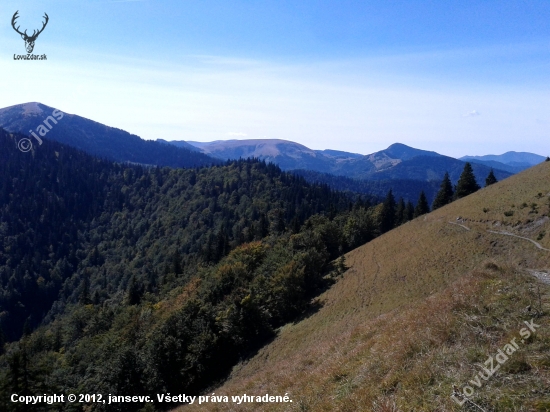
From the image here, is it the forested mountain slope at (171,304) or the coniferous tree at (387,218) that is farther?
the coniferous tree at (387,218)

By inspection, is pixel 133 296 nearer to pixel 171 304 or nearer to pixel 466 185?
pixel 171 304

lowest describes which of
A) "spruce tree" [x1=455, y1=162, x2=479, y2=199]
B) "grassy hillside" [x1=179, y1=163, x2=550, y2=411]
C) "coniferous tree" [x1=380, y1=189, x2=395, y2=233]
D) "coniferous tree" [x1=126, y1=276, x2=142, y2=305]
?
"coniferous tree" [x1=126, y1=276, x2=142, y2=305]

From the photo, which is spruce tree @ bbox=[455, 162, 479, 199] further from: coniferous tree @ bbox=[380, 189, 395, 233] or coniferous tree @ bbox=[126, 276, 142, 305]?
coniferous tree @ bbox=[126, 276, 142, 305]

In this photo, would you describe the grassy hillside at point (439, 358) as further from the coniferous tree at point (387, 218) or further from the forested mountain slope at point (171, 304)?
the coniferous tree at point (387, 218)

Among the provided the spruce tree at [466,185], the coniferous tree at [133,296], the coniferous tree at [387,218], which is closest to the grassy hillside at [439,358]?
the spruce tree at [466,185]

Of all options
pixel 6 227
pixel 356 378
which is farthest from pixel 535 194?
pixel 6 227

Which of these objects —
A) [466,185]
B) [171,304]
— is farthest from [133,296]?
[466,185]

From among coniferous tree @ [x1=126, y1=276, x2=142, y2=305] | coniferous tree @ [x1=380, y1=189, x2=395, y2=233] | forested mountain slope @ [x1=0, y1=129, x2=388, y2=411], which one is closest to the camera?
forested mountain slope @ [x1=0, y1=129, x2=388, y2=411]

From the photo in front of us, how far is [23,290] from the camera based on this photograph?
15138 centimetres

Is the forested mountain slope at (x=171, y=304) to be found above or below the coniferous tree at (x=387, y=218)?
below

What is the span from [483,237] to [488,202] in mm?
11537

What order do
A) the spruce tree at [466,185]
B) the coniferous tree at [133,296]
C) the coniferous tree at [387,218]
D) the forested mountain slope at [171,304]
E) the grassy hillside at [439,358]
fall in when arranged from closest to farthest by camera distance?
the grassy hillside at [439,358] < the forested mountain slope at [171,304] < the spruce tree at [466,185] < the coniferous tree at [133,296] < the coniferous tree at [387,218]

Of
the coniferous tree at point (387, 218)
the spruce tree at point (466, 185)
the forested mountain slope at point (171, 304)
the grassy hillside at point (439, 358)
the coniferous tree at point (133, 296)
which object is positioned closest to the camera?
the grassy hillside at point (439, 358)

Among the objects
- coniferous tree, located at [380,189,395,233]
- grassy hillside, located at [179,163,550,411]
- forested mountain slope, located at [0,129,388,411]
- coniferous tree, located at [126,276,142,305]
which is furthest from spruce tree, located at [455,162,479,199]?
coniferous tree, located at [126,276,142,305]
